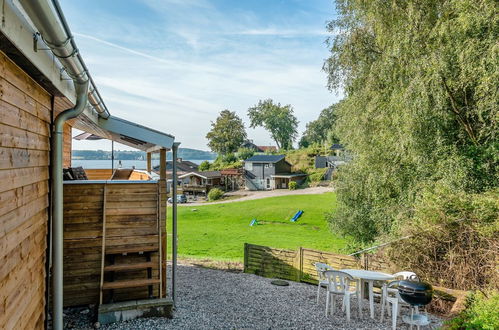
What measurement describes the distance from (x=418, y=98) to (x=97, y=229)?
24.3 ft

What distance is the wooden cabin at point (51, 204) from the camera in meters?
2.46

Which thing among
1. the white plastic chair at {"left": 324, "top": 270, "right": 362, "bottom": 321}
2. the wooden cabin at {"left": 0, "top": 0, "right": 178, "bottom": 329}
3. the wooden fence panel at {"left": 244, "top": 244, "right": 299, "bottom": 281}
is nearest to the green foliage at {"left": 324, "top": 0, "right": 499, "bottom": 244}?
the white plastic chair at {"left": 324, "top": 270, "right": 362, "bottom": 321}

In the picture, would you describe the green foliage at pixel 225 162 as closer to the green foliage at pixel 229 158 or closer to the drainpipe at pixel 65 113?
the green foliage at pixel 229 158

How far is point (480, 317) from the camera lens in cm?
436

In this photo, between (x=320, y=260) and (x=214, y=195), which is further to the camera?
(x=214, y=195)

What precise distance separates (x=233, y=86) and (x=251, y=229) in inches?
345

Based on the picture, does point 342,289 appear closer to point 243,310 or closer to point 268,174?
point 243,310

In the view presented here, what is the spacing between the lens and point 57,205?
12.4 ft

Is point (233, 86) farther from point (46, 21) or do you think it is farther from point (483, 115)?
point (46, 21)

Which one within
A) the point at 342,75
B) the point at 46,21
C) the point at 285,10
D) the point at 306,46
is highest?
the point at 285,10

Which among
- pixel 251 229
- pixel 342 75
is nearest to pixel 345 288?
pixel 342 75

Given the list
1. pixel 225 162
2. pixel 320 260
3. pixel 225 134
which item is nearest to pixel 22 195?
pixel 320 260

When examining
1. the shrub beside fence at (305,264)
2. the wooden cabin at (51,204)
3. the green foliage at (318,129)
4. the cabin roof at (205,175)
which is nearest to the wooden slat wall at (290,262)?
the shrub beside fence at (305,264)

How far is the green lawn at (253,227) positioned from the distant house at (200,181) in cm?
996
